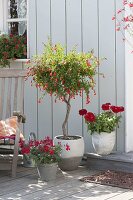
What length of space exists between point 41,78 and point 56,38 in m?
0.88

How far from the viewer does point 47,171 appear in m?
5.00

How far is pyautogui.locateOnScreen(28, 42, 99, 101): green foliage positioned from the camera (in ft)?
17.0

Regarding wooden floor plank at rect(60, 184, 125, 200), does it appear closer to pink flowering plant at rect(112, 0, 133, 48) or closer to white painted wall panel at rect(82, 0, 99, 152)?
white painted wall panel at rect(82, 0, 99, 152)

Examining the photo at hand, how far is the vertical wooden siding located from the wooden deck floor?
2.85 feet

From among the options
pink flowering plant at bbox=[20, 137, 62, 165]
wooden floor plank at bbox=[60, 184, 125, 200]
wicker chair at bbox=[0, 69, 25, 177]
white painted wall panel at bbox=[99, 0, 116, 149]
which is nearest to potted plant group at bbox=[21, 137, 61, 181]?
pink flowering plant at bbox=[20, 137, 62, 165]

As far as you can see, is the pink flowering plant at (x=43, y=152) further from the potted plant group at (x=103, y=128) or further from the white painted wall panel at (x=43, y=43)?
the white painted wall panel at (x=43, y=43)

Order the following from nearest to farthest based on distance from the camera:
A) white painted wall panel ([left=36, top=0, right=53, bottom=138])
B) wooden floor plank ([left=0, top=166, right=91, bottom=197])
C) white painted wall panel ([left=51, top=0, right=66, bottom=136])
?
1. wooden floor plank ([left=0, top=166, right=91, bottom=197])
2. white painted wall panel ([left=51, top=0, right=66, bottom=136])
3. white painted wall panel ([left=36, top=0, right=53, bottom=138])

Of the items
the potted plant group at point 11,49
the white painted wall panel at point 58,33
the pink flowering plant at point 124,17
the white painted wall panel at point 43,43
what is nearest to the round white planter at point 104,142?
the white painted wall panel at point 58,33

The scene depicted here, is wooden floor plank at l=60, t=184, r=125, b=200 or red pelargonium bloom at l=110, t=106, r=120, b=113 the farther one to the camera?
red pelargonium bloom at l=110, t=106, r=120, b=113

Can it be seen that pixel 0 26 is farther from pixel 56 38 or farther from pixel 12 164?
pixel 12 164

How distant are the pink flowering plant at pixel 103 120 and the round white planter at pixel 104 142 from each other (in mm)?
43

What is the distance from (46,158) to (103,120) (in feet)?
2.54

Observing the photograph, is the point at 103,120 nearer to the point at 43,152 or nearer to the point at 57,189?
the point at 43,152

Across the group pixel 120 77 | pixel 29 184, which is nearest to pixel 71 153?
pixel 29 184
